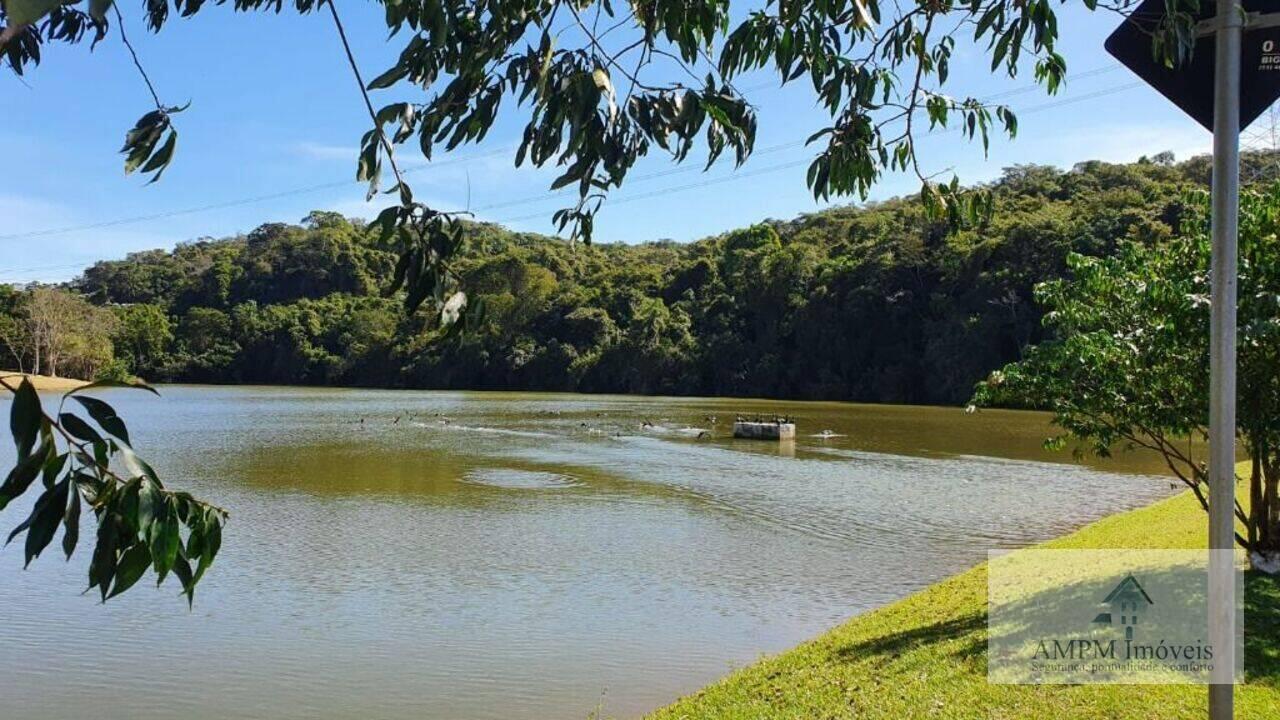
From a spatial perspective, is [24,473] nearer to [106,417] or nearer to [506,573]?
[106,417]

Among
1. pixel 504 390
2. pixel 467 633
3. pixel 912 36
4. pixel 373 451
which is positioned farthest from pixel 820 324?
pixel 912 36

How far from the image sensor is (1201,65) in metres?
2.35

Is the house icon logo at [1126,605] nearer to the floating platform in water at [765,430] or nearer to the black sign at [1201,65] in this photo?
the black sign at [1201,65]

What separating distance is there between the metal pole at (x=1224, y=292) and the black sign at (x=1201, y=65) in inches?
5.0

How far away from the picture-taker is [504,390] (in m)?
74.4

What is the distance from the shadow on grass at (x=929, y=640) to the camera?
5.53m

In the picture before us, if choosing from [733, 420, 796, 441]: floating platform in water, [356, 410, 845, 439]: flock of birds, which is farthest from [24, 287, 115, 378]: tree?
[733, 420, 796, 441]: floating platform in water

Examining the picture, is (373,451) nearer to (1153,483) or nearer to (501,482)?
(501,482)

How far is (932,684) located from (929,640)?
1.01 m

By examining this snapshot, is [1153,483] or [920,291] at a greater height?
[920,291]

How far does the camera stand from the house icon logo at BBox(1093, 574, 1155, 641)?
5.43 meters

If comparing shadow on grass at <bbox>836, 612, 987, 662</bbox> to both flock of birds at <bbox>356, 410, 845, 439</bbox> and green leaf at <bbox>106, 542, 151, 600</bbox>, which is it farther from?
flock of birds at <bbox>356, 410, 845, 439</bbox>

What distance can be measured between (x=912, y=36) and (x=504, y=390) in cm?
7216

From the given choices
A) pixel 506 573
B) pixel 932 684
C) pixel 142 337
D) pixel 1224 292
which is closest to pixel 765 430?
pixel 506 573
